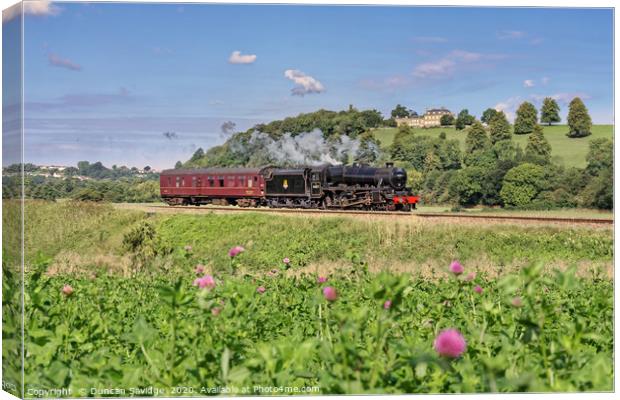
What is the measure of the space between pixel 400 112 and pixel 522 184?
2604 mm

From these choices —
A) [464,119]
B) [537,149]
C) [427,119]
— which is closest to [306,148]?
[427,119]

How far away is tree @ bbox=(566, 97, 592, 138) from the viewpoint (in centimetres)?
976

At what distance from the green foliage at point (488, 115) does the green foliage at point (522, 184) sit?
1912 mm

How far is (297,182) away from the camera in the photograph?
25312 mm

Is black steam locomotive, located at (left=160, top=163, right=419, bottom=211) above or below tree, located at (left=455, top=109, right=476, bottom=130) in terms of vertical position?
below

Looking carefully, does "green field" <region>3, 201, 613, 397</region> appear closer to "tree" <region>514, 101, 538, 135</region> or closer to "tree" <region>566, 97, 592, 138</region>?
"tree" <region>566, 97, 592, 138</region>

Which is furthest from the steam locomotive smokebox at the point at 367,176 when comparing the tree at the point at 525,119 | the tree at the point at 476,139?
the tree at the point at 525,119

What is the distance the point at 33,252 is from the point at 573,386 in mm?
5890

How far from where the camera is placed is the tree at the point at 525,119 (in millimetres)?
10891

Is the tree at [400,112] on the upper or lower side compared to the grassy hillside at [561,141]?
upper

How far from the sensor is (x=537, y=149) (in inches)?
487

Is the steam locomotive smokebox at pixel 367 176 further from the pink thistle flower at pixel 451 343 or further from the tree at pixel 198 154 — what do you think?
the pink thistle flower at pixel 451 343

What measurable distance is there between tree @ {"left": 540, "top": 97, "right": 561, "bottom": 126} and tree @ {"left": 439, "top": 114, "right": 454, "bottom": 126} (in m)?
1.21

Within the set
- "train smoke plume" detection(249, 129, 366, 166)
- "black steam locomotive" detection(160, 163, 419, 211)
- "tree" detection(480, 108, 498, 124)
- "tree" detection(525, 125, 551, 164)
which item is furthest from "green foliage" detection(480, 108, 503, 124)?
"black steam locomotive" detection(160, 163, 419, 211)
